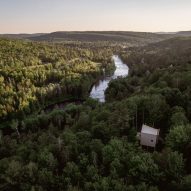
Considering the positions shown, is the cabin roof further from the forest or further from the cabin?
the forest

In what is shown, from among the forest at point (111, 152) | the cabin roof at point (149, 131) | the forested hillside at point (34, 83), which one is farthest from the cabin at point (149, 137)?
the forested hillside at point (34, 83)

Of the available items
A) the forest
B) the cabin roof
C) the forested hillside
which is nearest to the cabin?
the cabin roof

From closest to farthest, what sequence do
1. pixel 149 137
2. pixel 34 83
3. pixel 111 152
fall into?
pixel 111 152 → pixel 149 137 → pixel 34 83

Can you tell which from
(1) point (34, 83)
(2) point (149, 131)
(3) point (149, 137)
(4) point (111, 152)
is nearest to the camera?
(4) point (111, 152)

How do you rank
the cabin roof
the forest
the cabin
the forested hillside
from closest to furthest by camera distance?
the forest → the cabin → the cabin roof → the forested hillside

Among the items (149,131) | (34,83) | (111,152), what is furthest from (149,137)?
(34,83)

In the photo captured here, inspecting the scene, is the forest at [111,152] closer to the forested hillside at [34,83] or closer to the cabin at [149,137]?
the cabin at [149,137]

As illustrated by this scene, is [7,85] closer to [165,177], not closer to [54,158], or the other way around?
[54,158]

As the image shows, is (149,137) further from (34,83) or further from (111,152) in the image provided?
(34,83)

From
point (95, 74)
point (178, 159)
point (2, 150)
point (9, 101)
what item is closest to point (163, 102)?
point (178, 159)

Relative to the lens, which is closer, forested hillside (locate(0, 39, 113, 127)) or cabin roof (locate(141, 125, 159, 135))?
cabin roof (locate(141, 125, 159, 135))

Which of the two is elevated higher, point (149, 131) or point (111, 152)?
point (149, 131)
